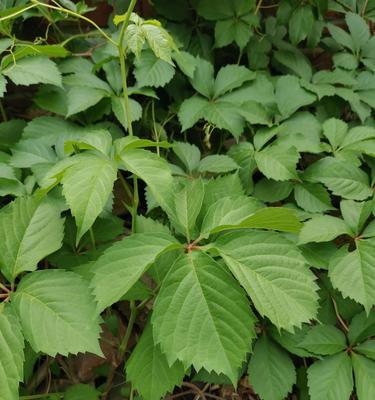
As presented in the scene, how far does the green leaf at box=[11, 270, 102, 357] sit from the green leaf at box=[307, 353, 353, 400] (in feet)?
1.67

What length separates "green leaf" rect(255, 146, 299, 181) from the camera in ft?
3.59

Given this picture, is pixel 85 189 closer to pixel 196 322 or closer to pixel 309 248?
pixel 196 322

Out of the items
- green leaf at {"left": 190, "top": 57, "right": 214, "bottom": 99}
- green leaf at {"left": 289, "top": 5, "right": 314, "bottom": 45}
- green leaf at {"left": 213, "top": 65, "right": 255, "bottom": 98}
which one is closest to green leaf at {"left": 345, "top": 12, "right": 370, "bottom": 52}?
green leaf at {"left": 289, "top": 5, "right": 314, "bottom": 45}

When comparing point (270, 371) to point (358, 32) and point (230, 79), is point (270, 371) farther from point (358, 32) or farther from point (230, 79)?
point (358, 32)

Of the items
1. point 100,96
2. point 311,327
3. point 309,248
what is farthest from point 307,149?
point 100,96

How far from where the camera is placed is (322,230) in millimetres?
980

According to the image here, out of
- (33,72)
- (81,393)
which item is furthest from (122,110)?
(81,393)

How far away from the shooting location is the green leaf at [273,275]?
28.4 inches

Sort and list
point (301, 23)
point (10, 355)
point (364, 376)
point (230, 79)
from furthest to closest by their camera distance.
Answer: point (301, 23) → point (230, 79) → point (364, 376) → point (10, 355)

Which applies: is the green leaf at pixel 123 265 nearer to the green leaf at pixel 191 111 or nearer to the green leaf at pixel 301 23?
the green leaf at pixel 191 111

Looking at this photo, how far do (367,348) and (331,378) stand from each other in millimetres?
110

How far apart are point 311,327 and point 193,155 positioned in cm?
53

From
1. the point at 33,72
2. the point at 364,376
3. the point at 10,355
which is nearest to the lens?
the point at 10,355

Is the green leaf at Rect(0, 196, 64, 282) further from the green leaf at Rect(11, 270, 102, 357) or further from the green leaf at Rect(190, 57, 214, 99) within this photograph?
the green leaf at Rect(190, 57, 214, 99)
